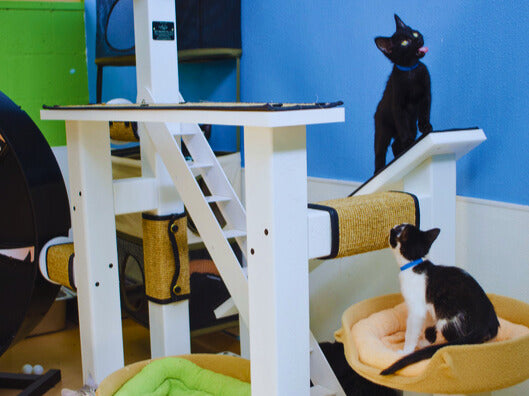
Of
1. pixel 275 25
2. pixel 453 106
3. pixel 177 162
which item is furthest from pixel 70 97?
pixel 453 106

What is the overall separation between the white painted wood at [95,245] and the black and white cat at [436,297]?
78cm

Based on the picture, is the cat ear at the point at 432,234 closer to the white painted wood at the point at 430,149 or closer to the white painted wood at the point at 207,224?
the white painted wood at the point at 430,149

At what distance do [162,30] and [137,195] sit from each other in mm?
464

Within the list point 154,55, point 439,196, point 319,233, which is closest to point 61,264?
point 154,55

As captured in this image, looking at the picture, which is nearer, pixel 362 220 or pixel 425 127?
pixel 362 220

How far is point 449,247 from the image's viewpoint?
52.3 inches

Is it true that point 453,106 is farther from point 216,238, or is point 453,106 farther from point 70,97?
point 70,97

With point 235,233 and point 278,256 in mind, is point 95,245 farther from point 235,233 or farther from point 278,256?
point 278,256

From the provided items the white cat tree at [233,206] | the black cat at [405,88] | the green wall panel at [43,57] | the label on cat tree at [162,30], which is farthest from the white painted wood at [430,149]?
the green wall panel at [43,57]

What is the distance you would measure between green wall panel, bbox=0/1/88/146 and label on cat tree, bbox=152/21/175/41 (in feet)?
5.64

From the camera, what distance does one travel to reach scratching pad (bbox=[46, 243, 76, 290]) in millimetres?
1629

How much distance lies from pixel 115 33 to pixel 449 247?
1.91m

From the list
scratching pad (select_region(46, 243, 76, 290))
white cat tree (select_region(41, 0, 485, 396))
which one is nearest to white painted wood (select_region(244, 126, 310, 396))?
white cat tree (select_region(41, 0, 485, 396))

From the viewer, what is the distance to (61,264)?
5.35ft
